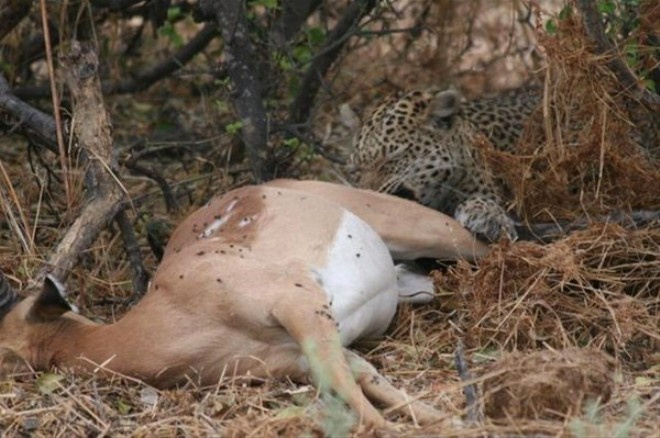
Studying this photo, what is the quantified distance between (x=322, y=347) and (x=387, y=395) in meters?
0.29

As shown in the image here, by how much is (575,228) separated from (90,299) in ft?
7.22

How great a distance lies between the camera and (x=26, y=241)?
6883 millimetres

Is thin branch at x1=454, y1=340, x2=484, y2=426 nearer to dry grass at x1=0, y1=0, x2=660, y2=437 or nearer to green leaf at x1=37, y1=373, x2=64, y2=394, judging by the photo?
dry grass at x1=0, y1=0, x2=660, y2=437

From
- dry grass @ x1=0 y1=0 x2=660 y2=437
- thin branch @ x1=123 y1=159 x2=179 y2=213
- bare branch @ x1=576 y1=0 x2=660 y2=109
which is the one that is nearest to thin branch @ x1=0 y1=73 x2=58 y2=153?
dry grass @ x1=0 y1=0 x2=660 y2=437

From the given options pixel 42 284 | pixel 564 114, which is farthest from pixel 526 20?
Answer: pixel 42 284

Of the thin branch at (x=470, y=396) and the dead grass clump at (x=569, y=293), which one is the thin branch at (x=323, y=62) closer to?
the dead grass clump at (x=569, y=293)

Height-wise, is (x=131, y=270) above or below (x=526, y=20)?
below

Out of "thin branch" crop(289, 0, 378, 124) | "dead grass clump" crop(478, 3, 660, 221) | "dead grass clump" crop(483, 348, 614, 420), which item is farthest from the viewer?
"thin branch" crop(289, 0, 378, 124)

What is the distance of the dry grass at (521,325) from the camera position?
16.2 feet

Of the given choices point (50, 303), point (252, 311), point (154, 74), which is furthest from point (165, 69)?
point (252, 311)

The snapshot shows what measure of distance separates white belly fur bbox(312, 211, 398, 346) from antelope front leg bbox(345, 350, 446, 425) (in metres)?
0.24

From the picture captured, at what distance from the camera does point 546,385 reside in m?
4.81

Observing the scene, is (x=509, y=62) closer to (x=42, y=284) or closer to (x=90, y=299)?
(x=90, y=299)

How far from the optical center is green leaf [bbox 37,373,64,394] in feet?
18.2
